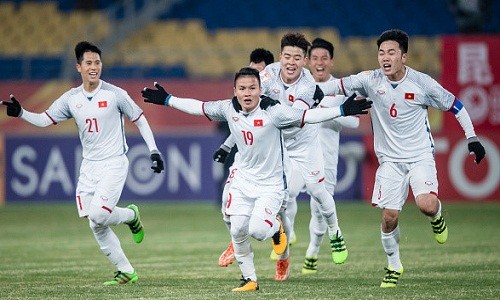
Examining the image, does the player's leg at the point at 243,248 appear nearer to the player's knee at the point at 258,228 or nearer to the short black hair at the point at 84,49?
the player's knee at the point at 258,228

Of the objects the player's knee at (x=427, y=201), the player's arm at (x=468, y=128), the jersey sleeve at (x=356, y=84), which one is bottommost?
the player's knee at (x=427, y=201)

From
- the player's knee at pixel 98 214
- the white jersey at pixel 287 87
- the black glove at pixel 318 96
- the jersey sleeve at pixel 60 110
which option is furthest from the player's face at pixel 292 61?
the player's knee at pixel 98 214

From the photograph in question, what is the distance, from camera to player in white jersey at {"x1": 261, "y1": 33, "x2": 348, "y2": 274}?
454 inches

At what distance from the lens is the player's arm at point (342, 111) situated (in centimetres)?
991

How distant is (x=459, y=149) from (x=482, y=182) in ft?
2.58

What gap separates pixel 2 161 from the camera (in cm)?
2330

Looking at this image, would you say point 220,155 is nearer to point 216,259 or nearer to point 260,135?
point 260,135

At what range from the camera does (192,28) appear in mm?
29203

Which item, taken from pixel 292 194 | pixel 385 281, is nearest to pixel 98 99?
pixel 292 194

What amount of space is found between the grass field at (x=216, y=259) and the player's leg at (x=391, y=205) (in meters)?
0.20

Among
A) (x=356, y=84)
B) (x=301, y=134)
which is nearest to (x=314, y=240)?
(x=301, y=134)

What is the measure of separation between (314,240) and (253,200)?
6.88 ft

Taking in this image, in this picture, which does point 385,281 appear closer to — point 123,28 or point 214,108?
point 214,108

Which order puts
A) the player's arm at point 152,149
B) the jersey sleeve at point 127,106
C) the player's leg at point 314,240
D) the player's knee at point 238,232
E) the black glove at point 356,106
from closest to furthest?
the black glove at point 356,106, the player's knee at point 238,232, the player's arm at point 152,149, the jersey sleeve at point 127,106, the player's leg at point 314,240
